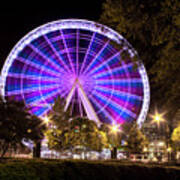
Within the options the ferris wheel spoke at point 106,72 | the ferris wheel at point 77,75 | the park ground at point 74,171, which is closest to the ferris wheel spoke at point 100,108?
the ferris wheel at point 77,75

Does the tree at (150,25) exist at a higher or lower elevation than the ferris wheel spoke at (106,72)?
lower

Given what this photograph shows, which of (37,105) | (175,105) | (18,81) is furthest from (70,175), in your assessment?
(18,81)

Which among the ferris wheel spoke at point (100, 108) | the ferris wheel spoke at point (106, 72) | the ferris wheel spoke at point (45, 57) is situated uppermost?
the ferris wheel spoke at point (45, 57)

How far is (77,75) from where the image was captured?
31.0m

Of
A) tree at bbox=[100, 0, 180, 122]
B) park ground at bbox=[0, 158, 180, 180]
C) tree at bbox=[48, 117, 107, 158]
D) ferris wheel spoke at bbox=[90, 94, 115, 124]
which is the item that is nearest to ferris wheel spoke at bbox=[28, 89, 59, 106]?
tree at bbox=[48, 117, 107, 158]

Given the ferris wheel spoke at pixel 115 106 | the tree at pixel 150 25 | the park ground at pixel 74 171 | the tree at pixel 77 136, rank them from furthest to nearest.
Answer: the ferris wheel spoke at pixel 115 106 < the tree at pixel 77 136 < the tree at pixel 150 25 < the park ground at pixel 74 171

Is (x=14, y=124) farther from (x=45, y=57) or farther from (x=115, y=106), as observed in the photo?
(x=115, y=106)

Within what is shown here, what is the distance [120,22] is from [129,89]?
22638 millimetres

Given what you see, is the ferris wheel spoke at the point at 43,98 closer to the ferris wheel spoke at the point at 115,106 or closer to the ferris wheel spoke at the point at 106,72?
the ferris wheel spoke at the point at 115,106

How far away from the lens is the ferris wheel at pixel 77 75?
28359 mm

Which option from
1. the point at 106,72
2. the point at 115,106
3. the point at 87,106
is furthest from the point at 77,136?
the point at 106,72

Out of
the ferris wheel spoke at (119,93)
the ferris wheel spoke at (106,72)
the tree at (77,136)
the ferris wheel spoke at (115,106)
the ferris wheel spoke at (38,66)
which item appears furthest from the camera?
the ferris wheel spoke at (106,72)

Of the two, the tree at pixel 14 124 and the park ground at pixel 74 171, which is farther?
the tree at pixel 14 124

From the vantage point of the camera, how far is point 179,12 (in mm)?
7652
